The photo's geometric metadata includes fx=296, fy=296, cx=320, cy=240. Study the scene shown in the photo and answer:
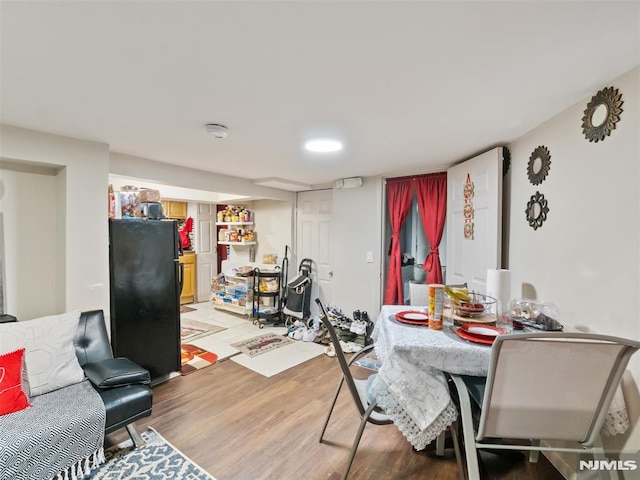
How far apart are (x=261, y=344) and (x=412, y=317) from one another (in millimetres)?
2425

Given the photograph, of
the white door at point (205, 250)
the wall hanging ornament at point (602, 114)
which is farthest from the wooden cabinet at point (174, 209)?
the wall hanging ornament at point (602, 114)

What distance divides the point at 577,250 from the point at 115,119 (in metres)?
2.93

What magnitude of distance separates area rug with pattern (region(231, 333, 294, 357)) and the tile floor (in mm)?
71

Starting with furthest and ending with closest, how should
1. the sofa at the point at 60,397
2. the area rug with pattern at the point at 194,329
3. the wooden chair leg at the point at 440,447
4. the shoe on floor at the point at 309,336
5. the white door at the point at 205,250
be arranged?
the white door at the point at 205,250 → the area rug with pattern at the point at 194,329 → the shoe on floor at the point at 309,336 → the wooden chair leg at the point at 440,447 → the sofa at the point at 60,397

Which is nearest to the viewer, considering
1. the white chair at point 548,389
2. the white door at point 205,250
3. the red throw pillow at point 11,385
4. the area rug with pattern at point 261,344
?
the white chair at point 548,389

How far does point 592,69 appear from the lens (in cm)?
135

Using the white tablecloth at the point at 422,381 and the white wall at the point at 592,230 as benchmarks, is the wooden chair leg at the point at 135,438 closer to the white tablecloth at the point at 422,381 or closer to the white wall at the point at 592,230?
the white tablecloth at the point at 422,381

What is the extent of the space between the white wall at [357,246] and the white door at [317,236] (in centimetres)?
19

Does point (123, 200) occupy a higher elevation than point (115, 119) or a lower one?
lower

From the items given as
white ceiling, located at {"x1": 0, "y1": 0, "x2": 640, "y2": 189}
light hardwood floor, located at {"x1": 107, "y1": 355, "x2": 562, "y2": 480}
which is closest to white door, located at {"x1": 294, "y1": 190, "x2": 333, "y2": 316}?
light hardwood floor, located at {"x1": 107, "y1": 355, "x2": 562, "y2": 480}

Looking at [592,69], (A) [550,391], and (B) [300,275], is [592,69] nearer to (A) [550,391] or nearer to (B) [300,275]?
(A) [550,391]

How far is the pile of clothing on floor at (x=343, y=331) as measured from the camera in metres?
3.74

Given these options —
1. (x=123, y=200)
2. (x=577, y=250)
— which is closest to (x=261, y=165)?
(x=123, y=200)

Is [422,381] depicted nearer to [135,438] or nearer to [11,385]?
[135,438]
